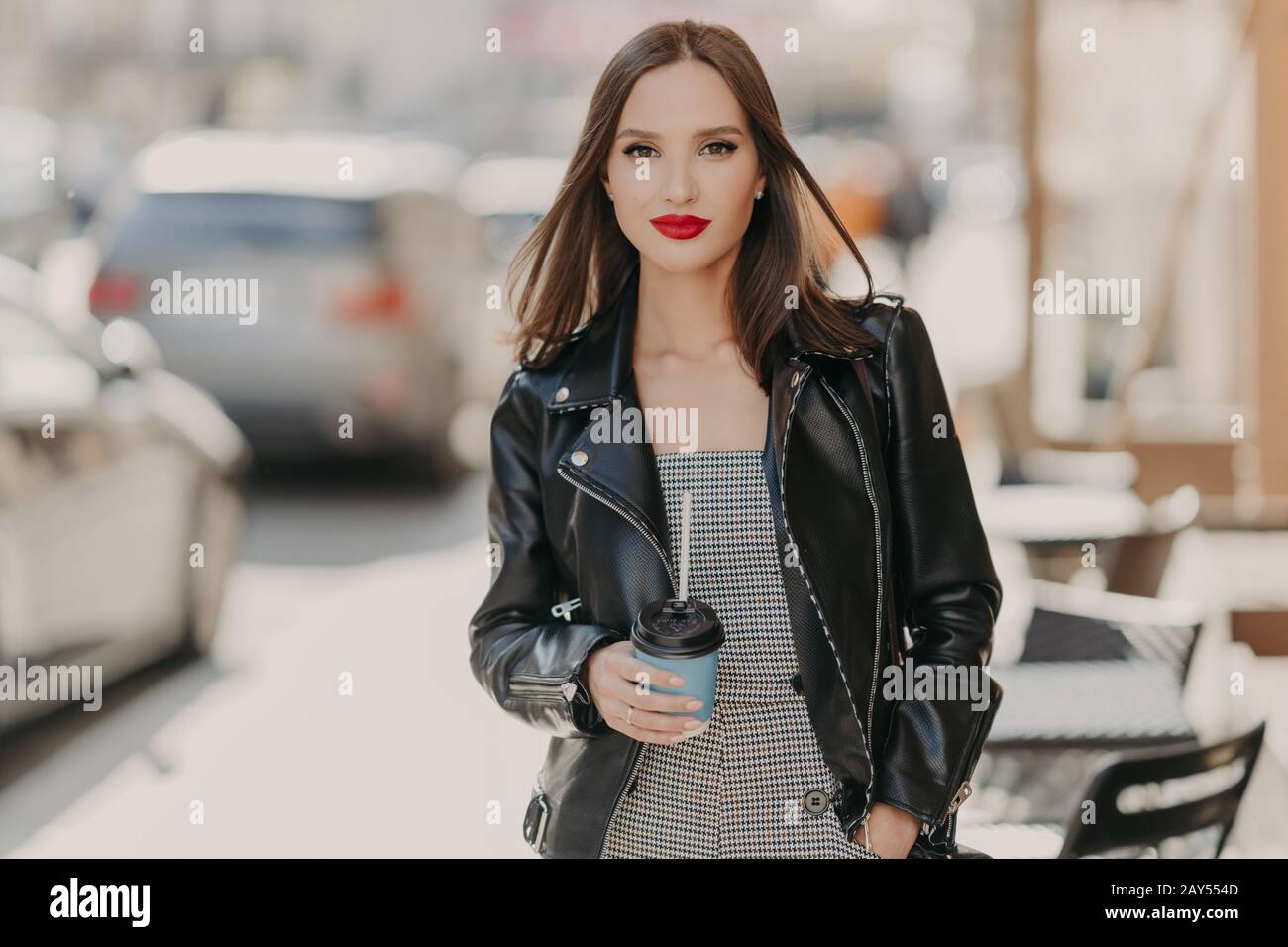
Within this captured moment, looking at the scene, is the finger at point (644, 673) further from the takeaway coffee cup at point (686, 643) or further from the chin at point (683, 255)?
the chin at point (683, 255)

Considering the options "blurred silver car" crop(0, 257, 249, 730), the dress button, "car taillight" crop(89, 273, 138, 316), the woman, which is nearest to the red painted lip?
the woman

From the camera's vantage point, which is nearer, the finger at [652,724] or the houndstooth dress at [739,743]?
the finger at [652,724]

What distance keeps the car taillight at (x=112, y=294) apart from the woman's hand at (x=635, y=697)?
6.16 m

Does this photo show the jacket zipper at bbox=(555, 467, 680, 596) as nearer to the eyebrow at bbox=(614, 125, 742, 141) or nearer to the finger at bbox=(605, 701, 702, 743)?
the finger at bbox=(605, 701, 702, 743)

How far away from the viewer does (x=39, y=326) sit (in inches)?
191

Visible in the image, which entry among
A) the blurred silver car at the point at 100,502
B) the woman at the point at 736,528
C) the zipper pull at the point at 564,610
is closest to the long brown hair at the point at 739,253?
the woman at the point at 736,528

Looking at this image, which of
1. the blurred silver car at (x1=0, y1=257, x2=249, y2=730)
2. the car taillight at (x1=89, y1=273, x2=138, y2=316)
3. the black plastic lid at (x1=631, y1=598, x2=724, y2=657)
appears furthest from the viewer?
the car taillight at (x1=89, y1=273, x2=138, y2=316)

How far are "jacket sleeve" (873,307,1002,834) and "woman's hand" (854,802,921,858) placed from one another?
0.07ft

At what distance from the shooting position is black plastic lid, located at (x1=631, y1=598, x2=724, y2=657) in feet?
6.20

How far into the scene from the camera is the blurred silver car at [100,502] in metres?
4.36

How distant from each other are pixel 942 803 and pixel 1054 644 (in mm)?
1939
